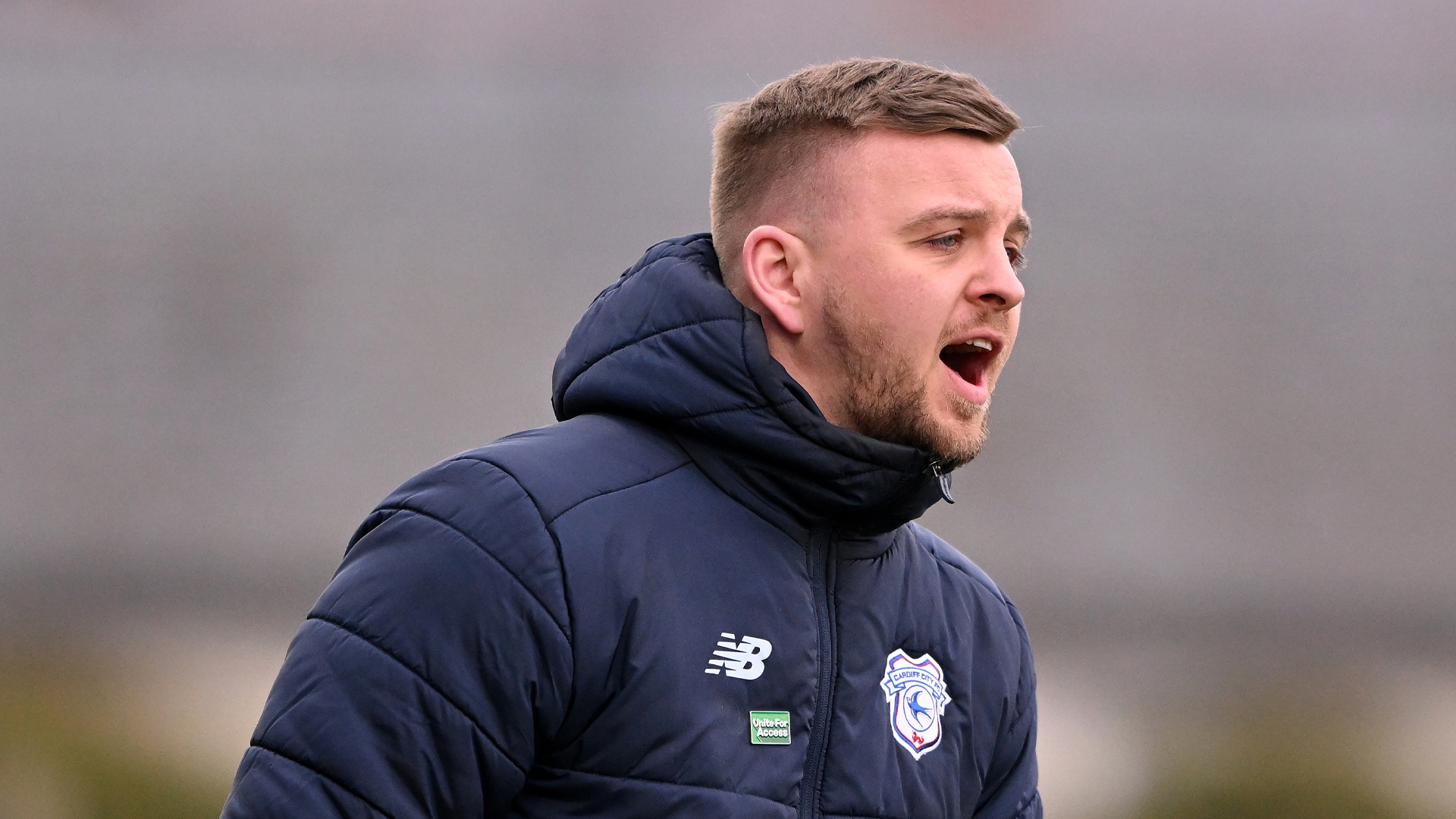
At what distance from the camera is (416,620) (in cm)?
87

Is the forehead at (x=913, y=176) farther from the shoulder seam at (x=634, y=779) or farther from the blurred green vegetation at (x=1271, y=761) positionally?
the blurred green vegetation at (x=1271, y=761)

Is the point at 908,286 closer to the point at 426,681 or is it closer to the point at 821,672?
the point at 821,672

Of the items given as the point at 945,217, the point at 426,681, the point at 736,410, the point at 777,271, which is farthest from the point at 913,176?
the point at 426,681

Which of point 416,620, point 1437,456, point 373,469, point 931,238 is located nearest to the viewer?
point 416,620

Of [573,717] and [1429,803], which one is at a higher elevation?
[573,717]

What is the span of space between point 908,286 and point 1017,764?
0.52 metres

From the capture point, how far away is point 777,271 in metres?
1.13

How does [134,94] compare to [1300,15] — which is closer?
[134,94]

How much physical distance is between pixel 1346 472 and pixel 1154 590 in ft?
2.31

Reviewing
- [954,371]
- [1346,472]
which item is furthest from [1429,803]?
[954,371]

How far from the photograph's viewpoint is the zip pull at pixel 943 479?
1102mm

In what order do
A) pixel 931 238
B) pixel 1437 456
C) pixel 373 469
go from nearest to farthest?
1. pixel 931 238
2. pixel 373 469
3. pixel 1437 456

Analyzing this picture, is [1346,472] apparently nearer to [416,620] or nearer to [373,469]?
[373,469]

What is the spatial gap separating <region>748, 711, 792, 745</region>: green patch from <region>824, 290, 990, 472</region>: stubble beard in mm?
279
